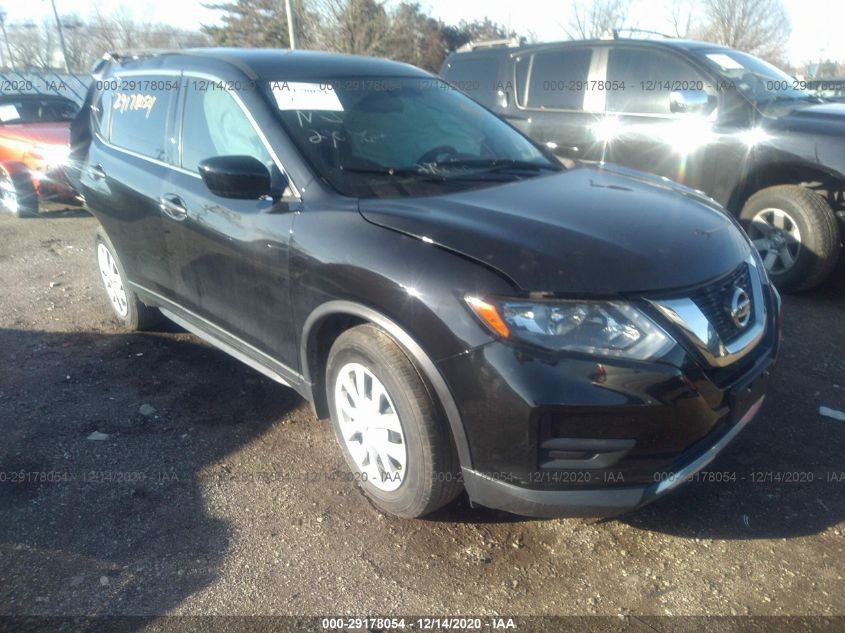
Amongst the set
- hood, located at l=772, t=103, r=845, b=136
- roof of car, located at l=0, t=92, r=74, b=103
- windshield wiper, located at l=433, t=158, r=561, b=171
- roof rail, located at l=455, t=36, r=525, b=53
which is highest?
roof rail, located at l=455, t=36, r=525, b=53

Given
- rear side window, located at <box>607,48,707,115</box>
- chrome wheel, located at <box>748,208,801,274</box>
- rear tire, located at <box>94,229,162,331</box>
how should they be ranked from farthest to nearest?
rear side window, located at <box>607,48,707,115</box> < chrome wheel, located at <box>748,208,801,274</box> < rear tire, located at <box>94,229,162,331</box>

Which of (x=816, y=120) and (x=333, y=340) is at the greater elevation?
(x=816, y=120)

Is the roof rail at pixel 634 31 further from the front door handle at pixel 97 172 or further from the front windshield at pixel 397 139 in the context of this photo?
the front door handle at pixel 97 172

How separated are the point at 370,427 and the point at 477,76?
19.1 feet

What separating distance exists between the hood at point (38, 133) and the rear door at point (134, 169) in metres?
4.33

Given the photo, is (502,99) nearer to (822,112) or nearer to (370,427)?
(822,112)

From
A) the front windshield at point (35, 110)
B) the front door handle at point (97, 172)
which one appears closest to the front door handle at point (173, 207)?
the front door handle at point (97, 172)

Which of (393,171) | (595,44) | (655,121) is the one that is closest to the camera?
(393,171)

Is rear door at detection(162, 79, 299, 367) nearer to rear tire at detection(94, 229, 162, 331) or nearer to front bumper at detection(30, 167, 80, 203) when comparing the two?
rear tire at detection(94, 229, 162, 331)

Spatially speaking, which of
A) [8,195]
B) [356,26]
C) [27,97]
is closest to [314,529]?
[8,195]

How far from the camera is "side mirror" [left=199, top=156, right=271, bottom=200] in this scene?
9.31 feet

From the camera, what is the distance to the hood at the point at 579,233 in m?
2.30

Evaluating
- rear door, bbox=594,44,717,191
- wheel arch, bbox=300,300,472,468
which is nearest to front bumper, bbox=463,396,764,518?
wheel arch, bbox=300,300,472,468

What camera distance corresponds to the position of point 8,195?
8.72 metres
